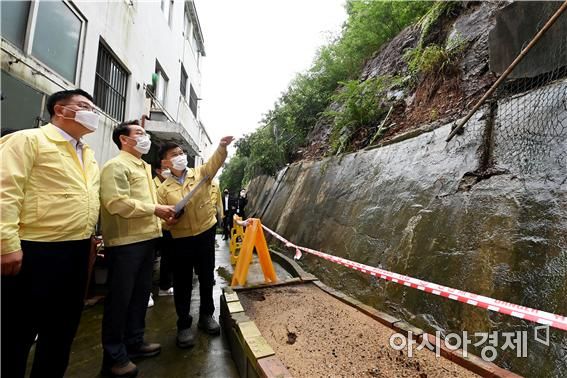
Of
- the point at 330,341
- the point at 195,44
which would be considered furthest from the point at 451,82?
the point at 195,44

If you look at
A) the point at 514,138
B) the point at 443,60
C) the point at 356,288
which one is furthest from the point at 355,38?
the point at 356,288

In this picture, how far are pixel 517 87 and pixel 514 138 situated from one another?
83 cm

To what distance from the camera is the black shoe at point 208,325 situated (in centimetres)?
318

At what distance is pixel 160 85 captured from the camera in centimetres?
952

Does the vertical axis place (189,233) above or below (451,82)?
below

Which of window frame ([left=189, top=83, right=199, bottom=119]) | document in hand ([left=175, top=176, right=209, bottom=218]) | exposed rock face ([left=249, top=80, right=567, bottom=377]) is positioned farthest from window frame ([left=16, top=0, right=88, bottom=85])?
A: window frame ([left=189, top=83, right=199, bottom=119])

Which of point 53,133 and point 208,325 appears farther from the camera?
point 208,325

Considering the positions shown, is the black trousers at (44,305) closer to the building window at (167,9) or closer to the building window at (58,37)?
the building window at (58,37)

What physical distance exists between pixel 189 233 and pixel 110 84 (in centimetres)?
531

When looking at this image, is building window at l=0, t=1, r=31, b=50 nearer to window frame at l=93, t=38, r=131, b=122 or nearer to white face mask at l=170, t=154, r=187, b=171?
window frame at l=93, t=38, r=131, b=122

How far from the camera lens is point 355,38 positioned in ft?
31.6

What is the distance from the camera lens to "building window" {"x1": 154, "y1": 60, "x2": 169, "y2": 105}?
359 inches

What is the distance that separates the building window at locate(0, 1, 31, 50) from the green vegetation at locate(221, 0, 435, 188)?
572 centimetres

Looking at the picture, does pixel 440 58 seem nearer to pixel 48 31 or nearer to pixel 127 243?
pixel 127 243
